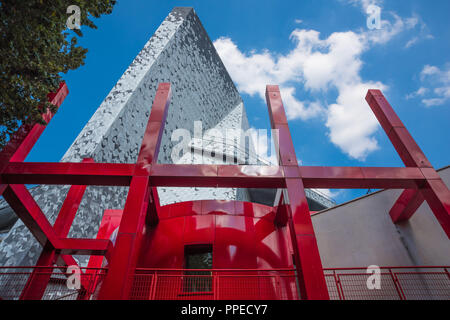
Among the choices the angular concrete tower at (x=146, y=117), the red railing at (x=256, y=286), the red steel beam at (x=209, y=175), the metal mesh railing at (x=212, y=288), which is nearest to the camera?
the metal mesh railing at (x=212, y=288)

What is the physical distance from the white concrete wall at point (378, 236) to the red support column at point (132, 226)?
820cm

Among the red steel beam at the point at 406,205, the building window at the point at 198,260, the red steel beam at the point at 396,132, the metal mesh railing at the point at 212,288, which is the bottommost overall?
the metal mesh railing at the point at 212,288

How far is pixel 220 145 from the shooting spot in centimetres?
2194

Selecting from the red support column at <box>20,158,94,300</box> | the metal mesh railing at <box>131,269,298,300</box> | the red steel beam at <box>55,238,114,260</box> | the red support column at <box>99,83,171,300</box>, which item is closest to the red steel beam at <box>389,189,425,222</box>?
the metal mesh railing at <box>131,269,298,300</box>

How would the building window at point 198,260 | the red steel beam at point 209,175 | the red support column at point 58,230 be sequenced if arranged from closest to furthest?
the red steel beam at point 209,175
the red support column at point 58,230
the building window at point 198,260

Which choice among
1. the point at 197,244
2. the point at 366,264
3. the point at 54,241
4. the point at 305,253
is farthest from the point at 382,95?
the point at 54,241

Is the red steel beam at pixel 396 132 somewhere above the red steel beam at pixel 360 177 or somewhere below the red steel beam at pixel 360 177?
above

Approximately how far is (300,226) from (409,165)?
4.49 m

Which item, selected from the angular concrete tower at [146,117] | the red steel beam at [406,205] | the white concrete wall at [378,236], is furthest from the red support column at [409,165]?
the angular concrete tower at [146,117]

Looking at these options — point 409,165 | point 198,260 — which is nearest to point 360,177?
point 409,165

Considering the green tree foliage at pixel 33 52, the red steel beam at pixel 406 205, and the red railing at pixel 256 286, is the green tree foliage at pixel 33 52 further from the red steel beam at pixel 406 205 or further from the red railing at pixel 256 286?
the red steel beam at pixel 406 205

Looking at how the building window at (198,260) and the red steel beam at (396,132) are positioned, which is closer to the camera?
the red steel beam at (396,132)

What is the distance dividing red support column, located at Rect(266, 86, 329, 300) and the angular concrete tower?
876 centimetres

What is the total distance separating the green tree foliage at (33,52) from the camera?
502cm
